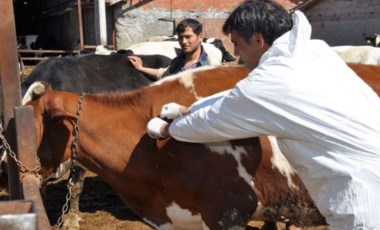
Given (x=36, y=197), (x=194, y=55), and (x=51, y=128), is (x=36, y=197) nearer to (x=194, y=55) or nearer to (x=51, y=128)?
(x=51, y=128)

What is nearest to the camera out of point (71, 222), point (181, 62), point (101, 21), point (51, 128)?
point (51, 128)

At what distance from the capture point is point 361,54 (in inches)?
294

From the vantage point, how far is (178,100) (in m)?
3.38

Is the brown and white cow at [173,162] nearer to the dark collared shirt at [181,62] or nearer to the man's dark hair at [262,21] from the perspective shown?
the man's dark hair at [262,21]

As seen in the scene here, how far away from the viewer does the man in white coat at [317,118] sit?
6.96 ft

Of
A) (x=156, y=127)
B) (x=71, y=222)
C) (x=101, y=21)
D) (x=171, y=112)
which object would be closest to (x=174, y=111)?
(x=171, y=112)

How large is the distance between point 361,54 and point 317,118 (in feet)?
18.8

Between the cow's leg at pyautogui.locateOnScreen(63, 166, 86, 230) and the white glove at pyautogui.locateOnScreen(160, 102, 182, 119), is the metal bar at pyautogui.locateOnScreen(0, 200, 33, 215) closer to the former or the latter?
the white glove at pyautogui.locateOnScreen(160, 102, 182, 119)

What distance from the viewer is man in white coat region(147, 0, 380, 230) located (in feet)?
6.96

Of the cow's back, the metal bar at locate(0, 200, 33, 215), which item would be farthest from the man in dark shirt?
the metal bar at locate(0, 200, 33, 215)

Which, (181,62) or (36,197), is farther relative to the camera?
(181,62)

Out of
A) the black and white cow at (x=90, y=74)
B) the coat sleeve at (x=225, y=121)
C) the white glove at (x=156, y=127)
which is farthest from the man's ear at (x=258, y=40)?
the black and white cow at (x=90, y=74)

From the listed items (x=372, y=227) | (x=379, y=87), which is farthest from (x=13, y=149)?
(x=379, y=87)

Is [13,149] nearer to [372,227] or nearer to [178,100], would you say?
[178,100]
